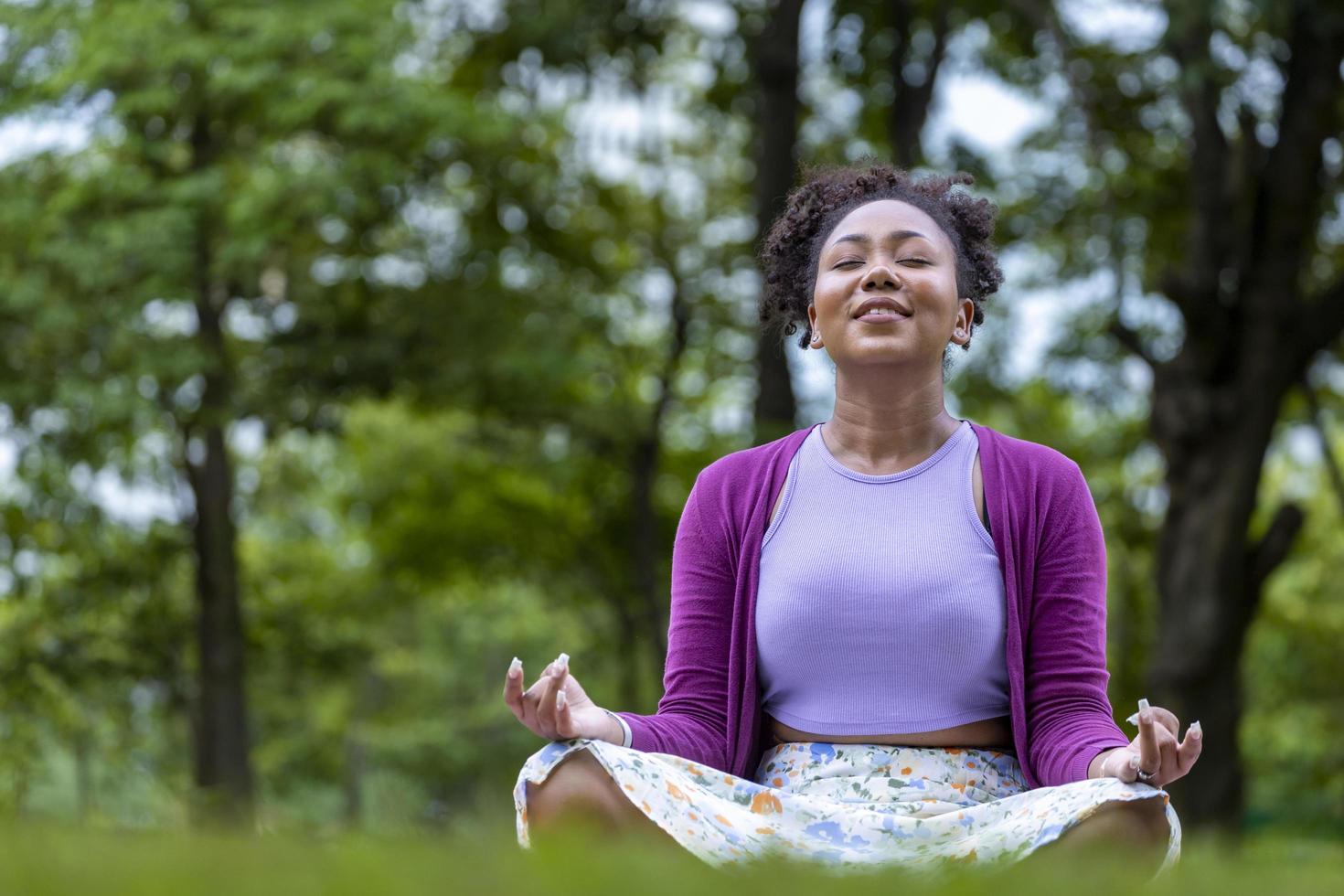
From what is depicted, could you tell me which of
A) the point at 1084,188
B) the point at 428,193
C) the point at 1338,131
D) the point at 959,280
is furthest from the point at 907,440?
the point at 428,193

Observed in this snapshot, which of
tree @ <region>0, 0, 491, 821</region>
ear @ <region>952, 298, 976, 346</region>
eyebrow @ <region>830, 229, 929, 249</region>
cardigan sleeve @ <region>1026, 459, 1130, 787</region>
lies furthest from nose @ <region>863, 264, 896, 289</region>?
tree @ <region>0, 0, 491, 821</region>

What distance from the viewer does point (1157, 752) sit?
269cm

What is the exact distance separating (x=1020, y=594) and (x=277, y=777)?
29576mm

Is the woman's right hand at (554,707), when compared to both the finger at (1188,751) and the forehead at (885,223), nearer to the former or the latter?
the finger at (1188,751)

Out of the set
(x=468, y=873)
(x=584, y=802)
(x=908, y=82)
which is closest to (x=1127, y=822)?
(x=584, y=802)

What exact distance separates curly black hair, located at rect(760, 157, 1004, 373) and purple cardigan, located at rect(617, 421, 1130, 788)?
418mm

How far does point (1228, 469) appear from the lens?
11.5m

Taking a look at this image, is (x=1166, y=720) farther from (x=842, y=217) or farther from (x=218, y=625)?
(x=218, y=625)

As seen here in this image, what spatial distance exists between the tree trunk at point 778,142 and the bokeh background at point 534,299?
0.04 m

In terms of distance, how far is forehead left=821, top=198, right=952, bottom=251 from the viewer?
352 centimetres

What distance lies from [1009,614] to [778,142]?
9.81 m

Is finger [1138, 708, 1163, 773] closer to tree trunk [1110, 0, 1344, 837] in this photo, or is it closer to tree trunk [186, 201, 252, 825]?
tree trunk [1110, 0, 1344, 837]

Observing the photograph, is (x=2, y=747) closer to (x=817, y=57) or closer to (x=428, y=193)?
(x=428, y=193)

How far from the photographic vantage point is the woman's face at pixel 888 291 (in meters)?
3.40
